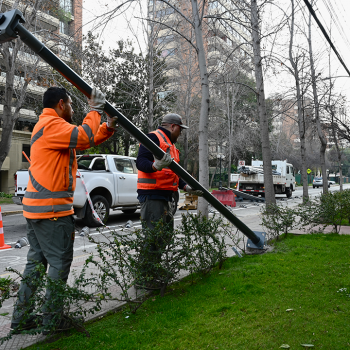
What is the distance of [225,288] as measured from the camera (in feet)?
12.2

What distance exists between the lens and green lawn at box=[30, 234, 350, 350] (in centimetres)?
261

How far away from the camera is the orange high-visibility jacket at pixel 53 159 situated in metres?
2.73

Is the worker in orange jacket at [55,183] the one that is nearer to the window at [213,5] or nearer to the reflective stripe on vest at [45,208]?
the reflective stripe on vest at [45,208]

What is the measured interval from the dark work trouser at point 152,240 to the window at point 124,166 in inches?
266

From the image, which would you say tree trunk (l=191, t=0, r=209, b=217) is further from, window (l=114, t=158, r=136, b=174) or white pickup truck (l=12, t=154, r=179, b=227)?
window (l=114, t=158, r=136, b=174)

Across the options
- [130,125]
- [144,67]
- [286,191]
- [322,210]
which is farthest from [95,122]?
[286,191]

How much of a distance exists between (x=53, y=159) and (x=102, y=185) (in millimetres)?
6957

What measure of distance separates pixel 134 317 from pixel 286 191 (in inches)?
899

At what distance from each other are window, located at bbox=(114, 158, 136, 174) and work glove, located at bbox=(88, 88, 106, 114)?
25.4ft

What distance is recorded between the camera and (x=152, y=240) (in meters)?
3.40

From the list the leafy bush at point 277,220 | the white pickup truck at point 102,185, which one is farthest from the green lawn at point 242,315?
the white pickup truck at point 102,185

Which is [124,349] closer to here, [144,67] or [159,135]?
[159,135]

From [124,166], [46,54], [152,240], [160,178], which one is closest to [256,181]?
[124,166]

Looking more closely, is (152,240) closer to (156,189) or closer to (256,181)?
(156,189)
